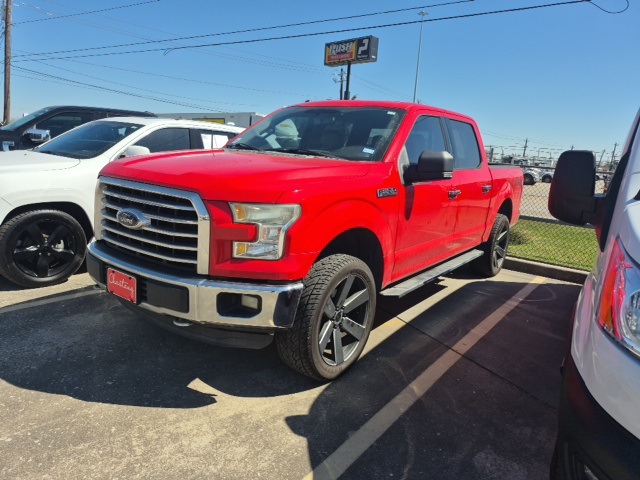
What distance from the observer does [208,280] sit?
8.35 ft

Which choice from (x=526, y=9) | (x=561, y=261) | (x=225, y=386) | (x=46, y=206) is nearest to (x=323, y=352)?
(x=225, y=386)

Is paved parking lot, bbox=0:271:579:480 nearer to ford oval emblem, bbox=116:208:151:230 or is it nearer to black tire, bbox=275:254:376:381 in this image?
black tire, bbox=275:254:376:381

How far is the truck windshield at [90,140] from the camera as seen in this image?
5.02m

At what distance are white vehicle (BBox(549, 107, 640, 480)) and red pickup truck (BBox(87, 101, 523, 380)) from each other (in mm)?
1447

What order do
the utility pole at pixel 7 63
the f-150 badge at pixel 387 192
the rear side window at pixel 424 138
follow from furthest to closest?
the utility pole at pixel 7 63, the rear side window at pixel 424 138, the f-150 badge at pixel 387 192

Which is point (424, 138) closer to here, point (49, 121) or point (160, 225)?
point (160, 225)

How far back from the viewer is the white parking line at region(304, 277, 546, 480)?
7.59 ft

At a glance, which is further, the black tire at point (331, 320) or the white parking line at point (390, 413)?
the black tire at point (331, 320)

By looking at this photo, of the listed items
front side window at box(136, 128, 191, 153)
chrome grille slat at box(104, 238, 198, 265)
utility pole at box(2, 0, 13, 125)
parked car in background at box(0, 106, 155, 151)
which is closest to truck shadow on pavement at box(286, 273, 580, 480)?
chrome grille slat at box(104, 238, 198, 265)

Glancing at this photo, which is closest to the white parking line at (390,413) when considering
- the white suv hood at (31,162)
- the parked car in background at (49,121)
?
the white suv hood at (31,162)

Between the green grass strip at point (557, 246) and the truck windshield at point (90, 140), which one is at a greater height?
the truck windshield at point (90, 140)

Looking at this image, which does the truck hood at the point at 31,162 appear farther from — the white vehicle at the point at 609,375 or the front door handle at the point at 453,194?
the white vehicle at the point at 609,375

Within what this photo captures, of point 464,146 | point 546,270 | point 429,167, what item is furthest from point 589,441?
point 546,270

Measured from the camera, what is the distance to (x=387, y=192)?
3277 millimetres
